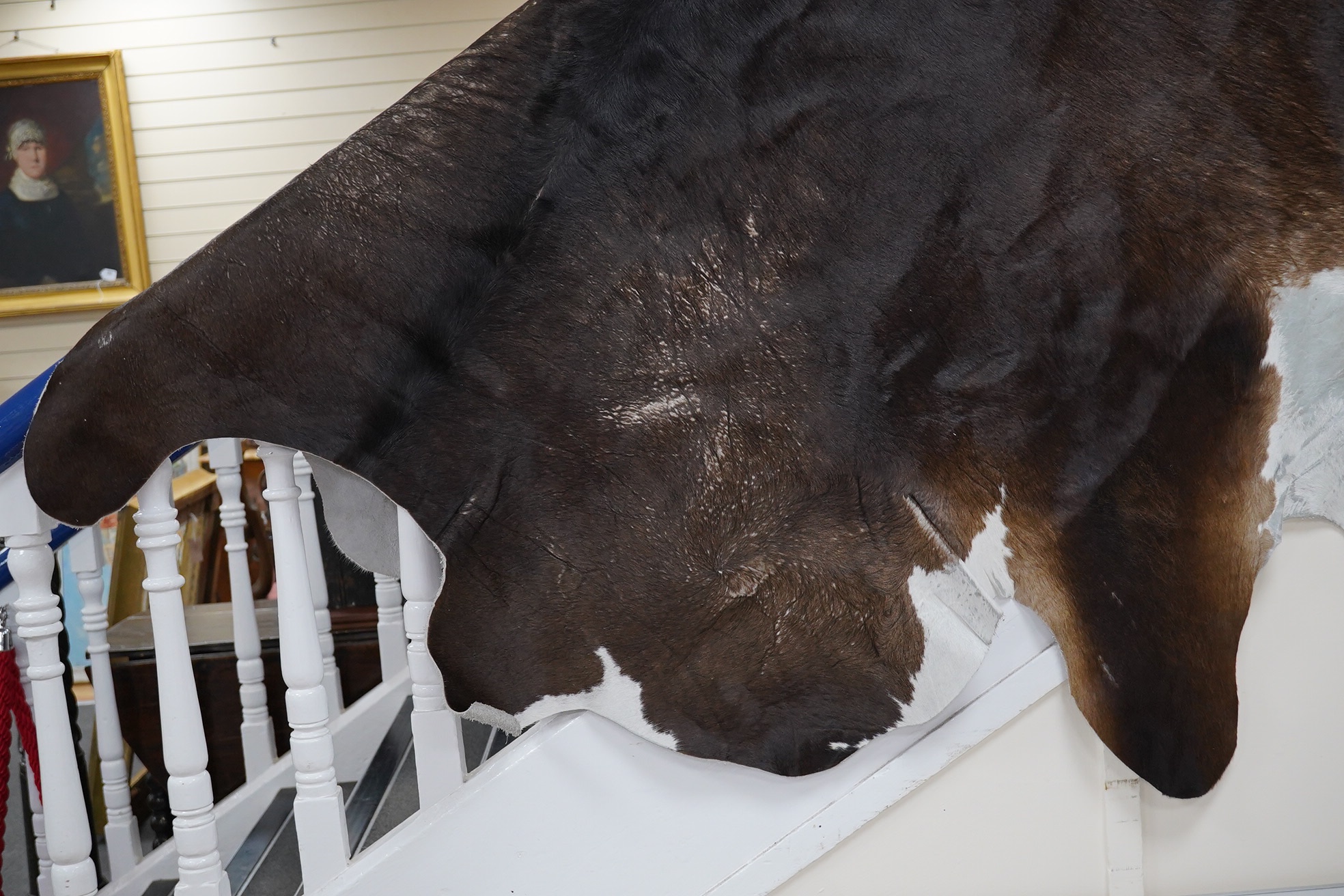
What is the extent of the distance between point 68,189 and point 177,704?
365 centimetres

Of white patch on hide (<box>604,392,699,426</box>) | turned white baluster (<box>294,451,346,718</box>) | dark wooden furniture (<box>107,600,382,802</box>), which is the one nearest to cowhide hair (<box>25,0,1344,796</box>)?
white patch on hide (<box>604,392,699,426</box>)

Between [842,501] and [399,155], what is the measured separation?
2.01ft

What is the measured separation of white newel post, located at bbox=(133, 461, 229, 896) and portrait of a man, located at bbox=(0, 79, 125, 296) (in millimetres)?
3374

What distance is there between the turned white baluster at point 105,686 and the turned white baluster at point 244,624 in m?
0.22

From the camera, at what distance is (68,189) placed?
3.94 meters

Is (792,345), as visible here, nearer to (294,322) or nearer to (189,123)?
(294,322)

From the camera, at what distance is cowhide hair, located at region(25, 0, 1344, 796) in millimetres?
1010

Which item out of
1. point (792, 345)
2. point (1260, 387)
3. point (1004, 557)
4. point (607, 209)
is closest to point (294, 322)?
point (607, 209)

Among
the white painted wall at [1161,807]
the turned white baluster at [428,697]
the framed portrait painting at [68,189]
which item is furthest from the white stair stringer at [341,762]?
the framed portrait painting at [68,189]

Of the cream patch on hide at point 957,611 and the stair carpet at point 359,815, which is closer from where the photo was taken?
the cream patch on hide at point 957,611

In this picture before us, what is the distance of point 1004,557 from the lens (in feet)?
3.45

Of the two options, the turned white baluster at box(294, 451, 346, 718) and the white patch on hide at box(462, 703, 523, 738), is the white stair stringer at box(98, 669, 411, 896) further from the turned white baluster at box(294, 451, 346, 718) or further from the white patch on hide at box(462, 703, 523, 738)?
the white patch on hide at box(462, 703, 523, 738)

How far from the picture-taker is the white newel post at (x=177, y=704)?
1.11 m

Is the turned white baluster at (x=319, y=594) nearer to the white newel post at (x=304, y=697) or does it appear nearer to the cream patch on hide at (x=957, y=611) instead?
the white newel post at (x=304, y=697)
